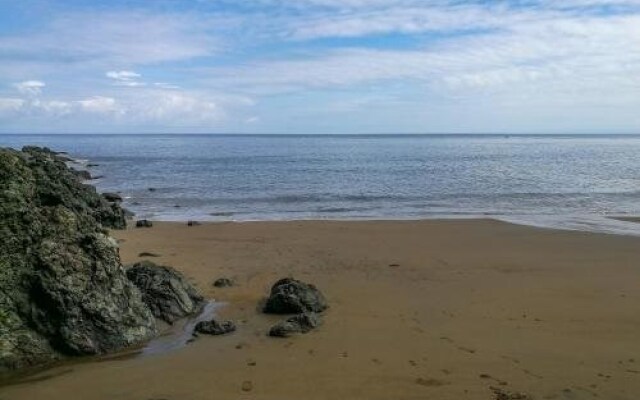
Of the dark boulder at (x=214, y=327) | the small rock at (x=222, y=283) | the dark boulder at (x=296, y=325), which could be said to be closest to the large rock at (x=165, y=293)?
the dark boulder at (x=214, y=327)

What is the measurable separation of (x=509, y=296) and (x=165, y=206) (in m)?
22.8

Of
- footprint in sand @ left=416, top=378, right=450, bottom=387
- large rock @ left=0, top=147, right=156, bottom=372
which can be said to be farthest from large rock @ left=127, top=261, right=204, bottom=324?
footprint in sand @ left=416, top=378, right=450, bottom=387

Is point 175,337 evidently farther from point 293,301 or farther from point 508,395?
point 508,395

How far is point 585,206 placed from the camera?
92.9 feet

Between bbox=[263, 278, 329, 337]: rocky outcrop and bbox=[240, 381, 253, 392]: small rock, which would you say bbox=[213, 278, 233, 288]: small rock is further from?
bbox=[240, 381, 253, 392]: small rock

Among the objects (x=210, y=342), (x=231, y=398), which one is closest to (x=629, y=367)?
(x=231, y=398)

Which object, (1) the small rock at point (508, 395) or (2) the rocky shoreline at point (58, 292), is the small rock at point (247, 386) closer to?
(2) the rocky shoreline at point (58, 292)

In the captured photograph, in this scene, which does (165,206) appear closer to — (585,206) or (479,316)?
(585,206)

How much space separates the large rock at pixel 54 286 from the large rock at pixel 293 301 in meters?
2.03

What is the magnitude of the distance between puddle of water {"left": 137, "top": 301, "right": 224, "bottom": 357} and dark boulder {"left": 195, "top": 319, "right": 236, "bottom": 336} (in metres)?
0.18

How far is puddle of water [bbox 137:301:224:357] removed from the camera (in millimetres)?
7891

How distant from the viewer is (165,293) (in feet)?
30.7

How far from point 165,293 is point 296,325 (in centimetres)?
231

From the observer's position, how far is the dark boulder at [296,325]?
8.45 meters
